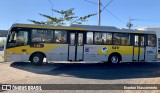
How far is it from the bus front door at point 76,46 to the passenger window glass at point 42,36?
150 centimetres

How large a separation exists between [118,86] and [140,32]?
11584 millimetres

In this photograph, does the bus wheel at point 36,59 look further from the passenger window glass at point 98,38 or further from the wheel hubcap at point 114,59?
the wheel hubcap at point 114,59

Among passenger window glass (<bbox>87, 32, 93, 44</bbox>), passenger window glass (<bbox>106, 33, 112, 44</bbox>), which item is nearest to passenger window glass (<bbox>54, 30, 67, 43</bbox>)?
passenger window glass (<bbox>87, 32, 93, 44</bbox>)

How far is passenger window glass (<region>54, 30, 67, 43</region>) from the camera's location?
62.7ft

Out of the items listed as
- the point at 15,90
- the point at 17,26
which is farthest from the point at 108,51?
the point at 15,90

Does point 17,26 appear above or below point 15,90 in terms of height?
above

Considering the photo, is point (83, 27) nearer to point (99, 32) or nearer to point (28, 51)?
point (99, 32)

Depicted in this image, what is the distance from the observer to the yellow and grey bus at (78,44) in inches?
→ 713

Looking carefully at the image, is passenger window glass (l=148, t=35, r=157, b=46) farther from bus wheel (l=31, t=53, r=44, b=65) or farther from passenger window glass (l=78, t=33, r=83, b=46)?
bus wheel (l=31, t=53, r=44, b=65)

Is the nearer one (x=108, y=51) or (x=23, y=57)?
(x=23, y=57)

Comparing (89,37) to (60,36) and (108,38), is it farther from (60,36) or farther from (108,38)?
(60,36)

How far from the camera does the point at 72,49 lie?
1936 cm

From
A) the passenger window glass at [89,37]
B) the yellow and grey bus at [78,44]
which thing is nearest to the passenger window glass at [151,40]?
the yellow and grey bus at [78,44]

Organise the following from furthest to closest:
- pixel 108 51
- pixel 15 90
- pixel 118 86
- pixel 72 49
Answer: pixel 108 51
pixel 72 49
pixel 118 86
pixel 15 90
